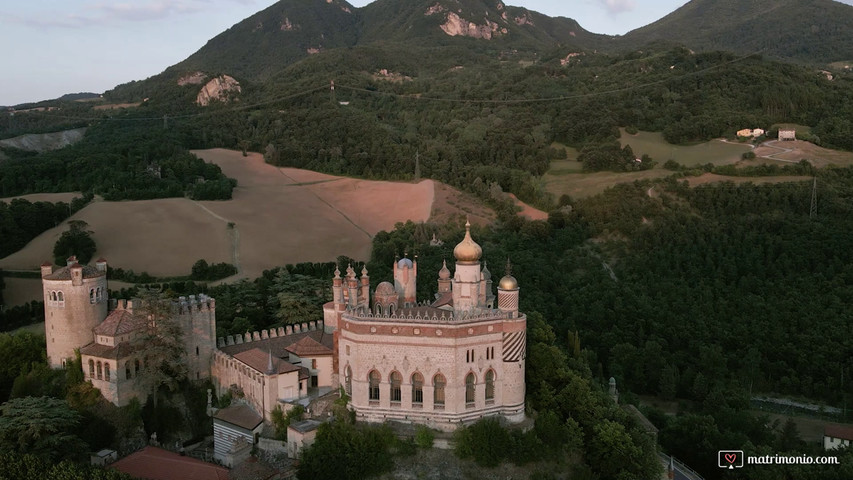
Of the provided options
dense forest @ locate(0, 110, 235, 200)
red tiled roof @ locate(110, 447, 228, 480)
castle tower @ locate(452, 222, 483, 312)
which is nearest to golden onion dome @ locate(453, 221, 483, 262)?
castle tower @ locate(452, 222, 483, 312)

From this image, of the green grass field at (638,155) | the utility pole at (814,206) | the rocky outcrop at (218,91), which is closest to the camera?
the utility pole at (814,206)

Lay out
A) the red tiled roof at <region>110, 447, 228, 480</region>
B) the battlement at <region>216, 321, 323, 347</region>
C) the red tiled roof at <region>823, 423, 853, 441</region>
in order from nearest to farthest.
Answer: the red tiled roof at <region>110, 447, 228, 480</region>
the battlement at <region>216, 321, 323, 347</region>
the red tiled roof at <region>823, 423, 853, 441</region>

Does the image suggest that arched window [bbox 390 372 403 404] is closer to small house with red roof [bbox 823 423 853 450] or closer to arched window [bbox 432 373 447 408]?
arched window [bbox 432 373 447 408]

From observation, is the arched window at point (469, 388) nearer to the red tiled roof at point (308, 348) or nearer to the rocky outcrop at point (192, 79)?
the red tiled roof at point (308, 348)

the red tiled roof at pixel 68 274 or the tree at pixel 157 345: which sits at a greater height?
the red tiled roof at pixel 68 274

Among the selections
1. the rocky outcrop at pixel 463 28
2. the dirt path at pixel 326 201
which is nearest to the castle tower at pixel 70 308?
the dirt path at pixel 326 201

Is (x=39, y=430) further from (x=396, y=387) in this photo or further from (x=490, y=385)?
(x=490, y=385)

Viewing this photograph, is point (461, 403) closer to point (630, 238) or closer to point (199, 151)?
point (630, 238)
